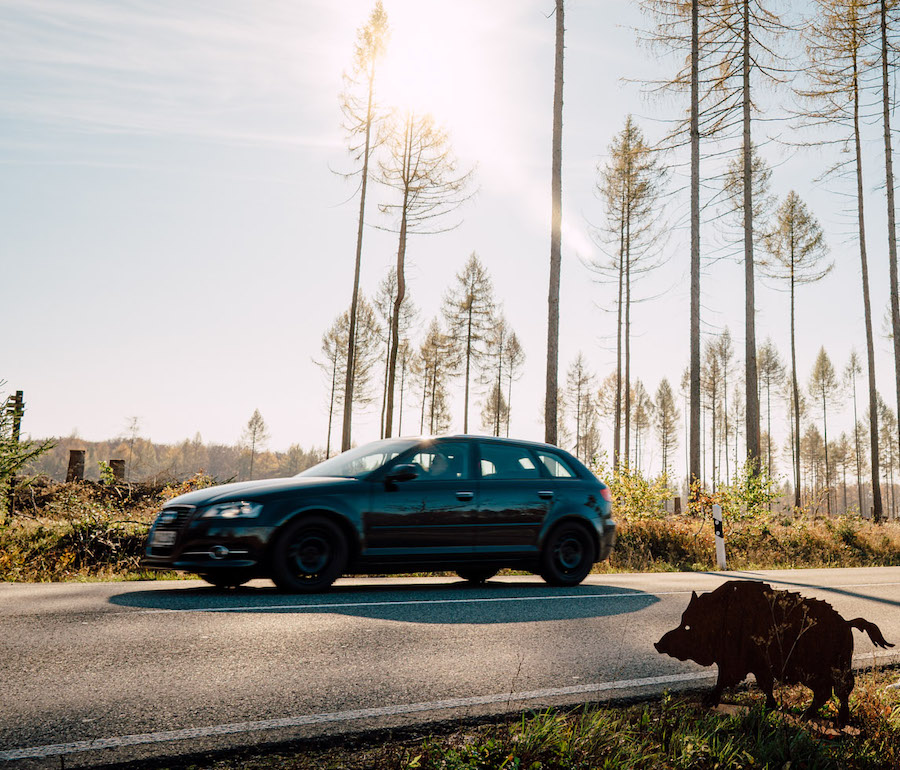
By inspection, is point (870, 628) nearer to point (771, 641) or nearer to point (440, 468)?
point (771, 641)

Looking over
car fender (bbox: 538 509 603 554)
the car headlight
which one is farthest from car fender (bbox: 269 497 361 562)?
car fender (bbox: 538 509 603 554)

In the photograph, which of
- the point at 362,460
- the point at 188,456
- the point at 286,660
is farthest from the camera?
the point at 188,456

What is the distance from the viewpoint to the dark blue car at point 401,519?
24.2ft

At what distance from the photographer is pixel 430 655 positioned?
5.25m

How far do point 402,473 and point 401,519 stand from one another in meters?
0.49

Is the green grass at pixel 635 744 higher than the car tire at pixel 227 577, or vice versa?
the car tire at pixel 227 577

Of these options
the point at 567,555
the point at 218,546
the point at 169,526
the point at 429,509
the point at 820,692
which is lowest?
the point at 820,692

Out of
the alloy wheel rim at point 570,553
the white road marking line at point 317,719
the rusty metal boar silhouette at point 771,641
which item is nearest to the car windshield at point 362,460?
the alloy wheel rim at point 570,553

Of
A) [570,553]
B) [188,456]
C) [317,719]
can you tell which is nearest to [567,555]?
[570,553]

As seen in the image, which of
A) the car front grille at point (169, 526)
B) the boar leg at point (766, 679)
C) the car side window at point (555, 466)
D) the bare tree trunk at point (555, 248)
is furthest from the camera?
the bare tree trunk at point (555, 248)

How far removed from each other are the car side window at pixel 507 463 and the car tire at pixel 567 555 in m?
0.77

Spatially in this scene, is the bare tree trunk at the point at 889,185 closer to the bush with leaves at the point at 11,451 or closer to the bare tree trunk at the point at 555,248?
the bare tree trunk at the point at 555,248

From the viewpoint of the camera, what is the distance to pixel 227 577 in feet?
24.6

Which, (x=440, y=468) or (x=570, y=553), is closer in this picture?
(x=440, y=468)
